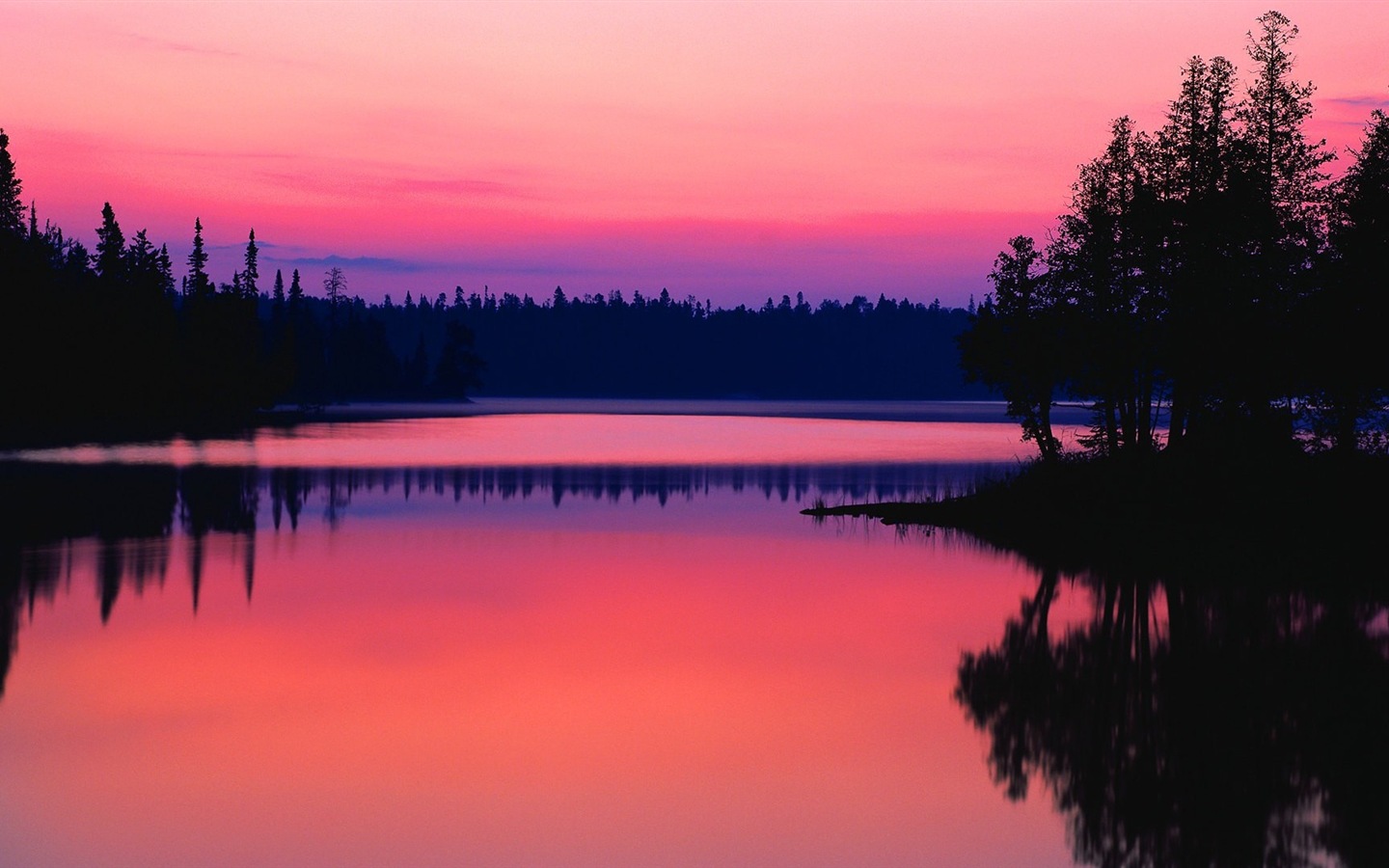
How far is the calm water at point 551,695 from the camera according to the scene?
41.4ft

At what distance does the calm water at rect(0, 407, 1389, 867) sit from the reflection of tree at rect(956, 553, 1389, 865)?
125mm

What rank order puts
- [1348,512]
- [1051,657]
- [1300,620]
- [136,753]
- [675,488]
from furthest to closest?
[675,488] < [1348,512] < [1300,620] < [1051,657] < [136,753]

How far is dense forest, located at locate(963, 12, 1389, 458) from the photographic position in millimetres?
42938

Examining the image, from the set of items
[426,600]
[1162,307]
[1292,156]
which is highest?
[1292,156]

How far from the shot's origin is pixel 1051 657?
68.8 feet

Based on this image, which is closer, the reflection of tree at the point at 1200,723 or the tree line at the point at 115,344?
the reflection of tree at the point at 1200,723

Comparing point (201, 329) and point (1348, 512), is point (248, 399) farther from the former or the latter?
point (1348, 512)

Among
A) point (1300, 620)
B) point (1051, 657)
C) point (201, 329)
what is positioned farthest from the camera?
point (201, 329)

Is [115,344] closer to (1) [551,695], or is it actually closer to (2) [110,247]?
(2) [110,247]

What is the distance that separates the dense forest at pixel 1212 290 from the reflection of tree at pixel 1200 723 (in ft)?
56.1

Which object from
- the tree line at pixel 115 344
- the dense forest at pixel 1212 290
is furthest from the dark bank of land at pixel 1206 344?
the tree line at pixel 115 344

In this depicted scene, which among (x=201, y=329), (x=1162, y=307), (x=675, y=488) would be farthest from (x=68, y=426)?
(x=1162, y=307)

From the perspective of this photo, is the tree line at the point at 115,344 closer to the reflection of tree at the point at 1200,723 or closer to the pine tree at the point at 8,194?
the pine tree at the point at 8,194

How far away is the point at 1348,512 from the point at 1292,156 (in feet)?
52.3
